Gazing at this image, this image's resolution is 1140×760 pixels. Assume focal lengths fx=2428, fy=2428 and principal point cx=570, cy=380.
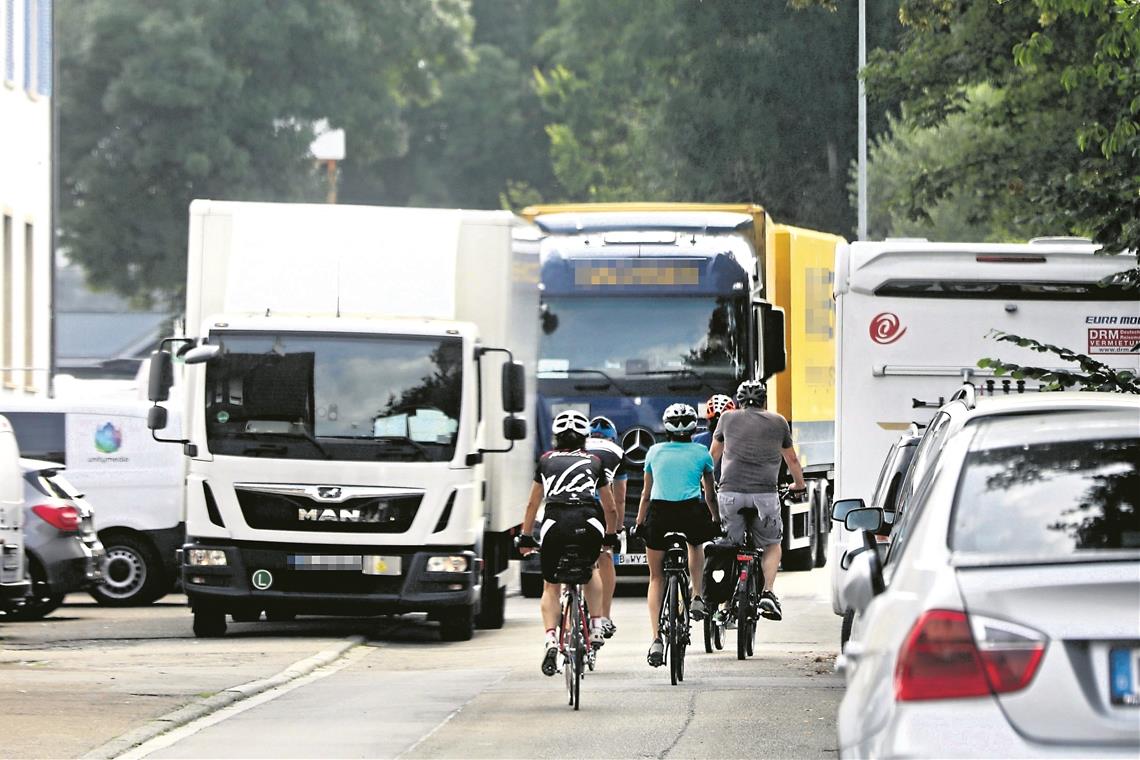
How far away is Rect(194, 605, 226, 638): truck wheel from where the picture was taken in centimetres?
1805

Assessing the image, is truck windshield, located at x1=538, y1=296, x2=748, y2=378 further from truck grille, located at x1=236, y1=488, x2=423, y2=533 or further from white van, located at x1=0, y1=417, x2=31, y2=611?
white van, located at x1=0, y1=417, x2=31, y2=611

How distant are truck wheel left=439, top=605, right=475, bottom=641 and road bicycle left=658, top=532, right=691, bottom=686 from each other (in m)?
3.07

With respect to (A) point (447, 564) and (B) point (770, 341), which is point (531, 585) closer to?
(B) point (770, 341)

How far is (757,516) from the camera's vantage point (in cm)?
1678

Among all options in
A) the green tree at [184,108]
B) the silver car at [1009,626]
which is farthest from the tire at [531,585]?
the green tree at [184,108]

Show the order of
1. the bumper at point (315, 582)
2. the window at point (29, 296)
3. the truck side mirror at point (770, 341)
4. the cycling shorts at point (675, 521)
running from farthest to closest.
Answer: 1. the window at point (29, 296)
2. the truck side mirror at point (770, 341)
3. the bumper at point (315, 582)
4. the cycling shorts at point (675, 521)

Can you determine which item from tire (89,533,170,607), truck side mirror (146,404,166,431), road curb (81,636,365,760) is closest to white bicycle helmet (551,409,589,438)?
road curb (81,636,365,760)

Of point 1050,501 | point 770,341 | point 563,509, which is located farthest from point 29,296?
point 1050,501

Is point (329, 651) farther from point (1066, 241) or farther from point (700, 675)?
point (1066, 241)

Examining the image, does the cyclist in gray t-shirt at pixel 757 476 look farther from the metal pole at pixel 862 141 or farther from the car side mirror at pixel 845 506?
the metal pole at pixel 862 141

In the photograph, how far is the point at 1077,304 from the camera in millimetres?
17359

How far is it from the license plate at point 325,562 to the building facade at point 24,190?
19.2 metres

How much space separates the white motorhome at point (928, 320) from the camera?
57.0ft

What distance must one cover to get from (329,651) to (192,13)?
40.6 meters
